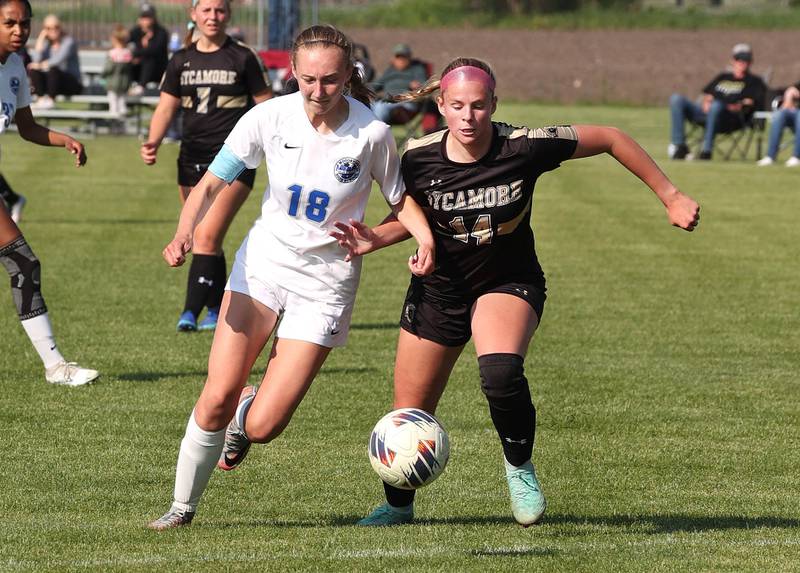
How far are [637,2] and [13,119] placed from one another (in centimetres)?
5403

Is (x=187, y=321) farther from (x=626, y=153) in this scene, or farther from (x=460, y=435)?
(x=626, y=153)

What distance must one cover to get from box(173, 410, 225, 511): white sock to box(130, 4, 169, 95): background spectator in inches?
Answer: 863

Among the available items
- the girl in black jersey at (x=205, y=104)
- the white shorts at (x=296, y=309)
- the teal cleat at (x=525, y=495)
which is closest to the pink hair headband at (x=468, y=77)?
the white shorts at (x=296, y=309)

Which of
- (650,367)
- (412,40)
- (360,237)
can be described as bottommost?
(412,40)

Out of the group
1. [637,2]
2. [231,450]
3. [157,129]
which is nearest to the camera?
[231,450]

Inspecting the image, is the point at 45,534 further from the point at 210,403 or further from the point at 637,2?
the point at 637,2

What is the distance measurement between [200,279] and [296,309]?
14.9 feet

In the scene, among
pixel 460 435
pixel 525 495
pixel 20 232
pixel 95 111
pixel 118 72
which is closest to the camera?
pixel 525 495

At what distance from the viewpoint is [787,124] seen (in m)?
24.3

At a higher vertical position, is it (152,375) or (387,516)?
(387,516)

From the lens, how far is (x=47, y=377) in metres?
8.22

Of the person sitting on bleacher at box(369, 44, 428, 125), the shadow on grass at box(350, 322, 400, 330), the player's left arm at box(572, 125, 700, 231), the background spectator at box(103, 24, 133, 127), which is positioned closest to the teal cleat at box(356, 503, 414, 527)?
the player's left arm at box(572, 125, 700, 231)

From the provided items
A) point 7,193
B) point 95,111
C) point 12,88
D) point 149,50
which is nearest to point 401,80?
point 149,50

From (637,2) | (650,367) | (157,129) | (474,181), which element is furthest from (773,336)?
(637,2)
